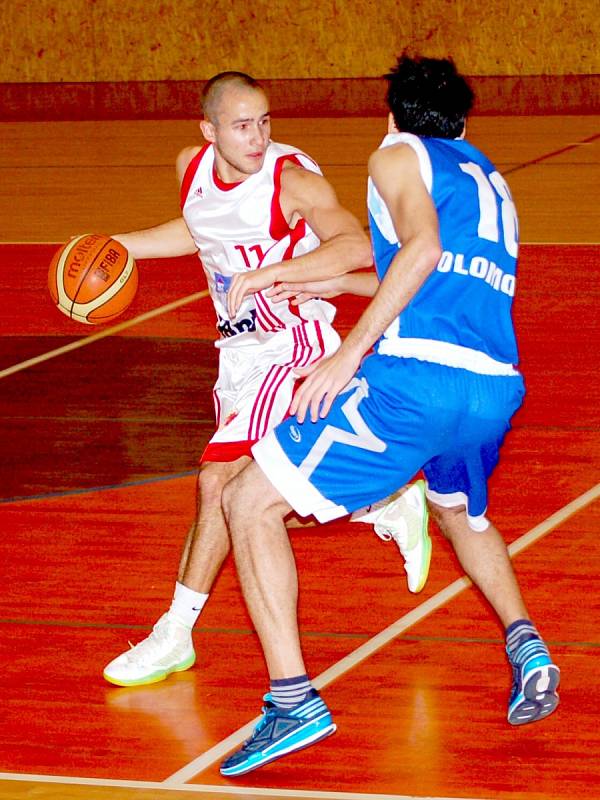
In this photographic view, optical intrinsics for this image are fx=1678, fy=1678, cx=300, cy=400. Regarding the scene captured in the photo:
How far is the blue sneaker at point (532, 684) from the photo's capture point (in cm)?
391

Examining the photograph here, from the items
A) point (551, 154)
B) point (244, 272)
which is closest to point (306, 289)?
point (244, 272)

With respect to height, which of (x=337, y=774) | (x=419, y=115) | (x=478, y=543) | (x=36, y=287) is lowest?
(x=36, y=287)

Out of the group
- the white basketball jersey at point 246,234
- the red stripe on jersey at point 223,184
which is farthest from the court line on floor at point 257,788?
the red stripe on jersey at point 223,184

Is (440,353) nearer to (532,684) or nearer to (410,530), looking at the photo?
(532,684)

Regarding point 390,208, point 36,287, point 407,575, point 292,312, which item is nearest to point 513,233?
point 390,208

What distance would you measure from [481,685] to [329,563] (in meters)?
1.19

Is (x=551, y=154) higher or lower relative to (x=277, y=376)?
lower

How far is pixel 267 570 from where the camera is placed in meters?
3.80

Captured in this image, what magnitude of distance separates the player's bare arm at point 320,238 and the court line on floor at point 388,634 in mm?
1020

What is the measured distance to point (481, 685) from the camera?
4.34 meters

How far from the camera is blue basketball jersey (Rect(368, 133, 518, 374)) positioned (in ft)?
12.5

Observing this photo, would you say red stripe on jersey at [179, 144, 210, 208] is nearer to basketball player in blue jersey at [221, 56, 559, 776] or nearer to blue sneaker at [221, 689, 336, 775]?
basketball player in blue jersey at [221, 56, 559, 776]

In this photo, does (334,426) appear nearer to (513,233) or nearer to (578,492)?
(513,233)

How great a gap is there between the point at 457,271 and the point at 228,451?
3.45 ft
